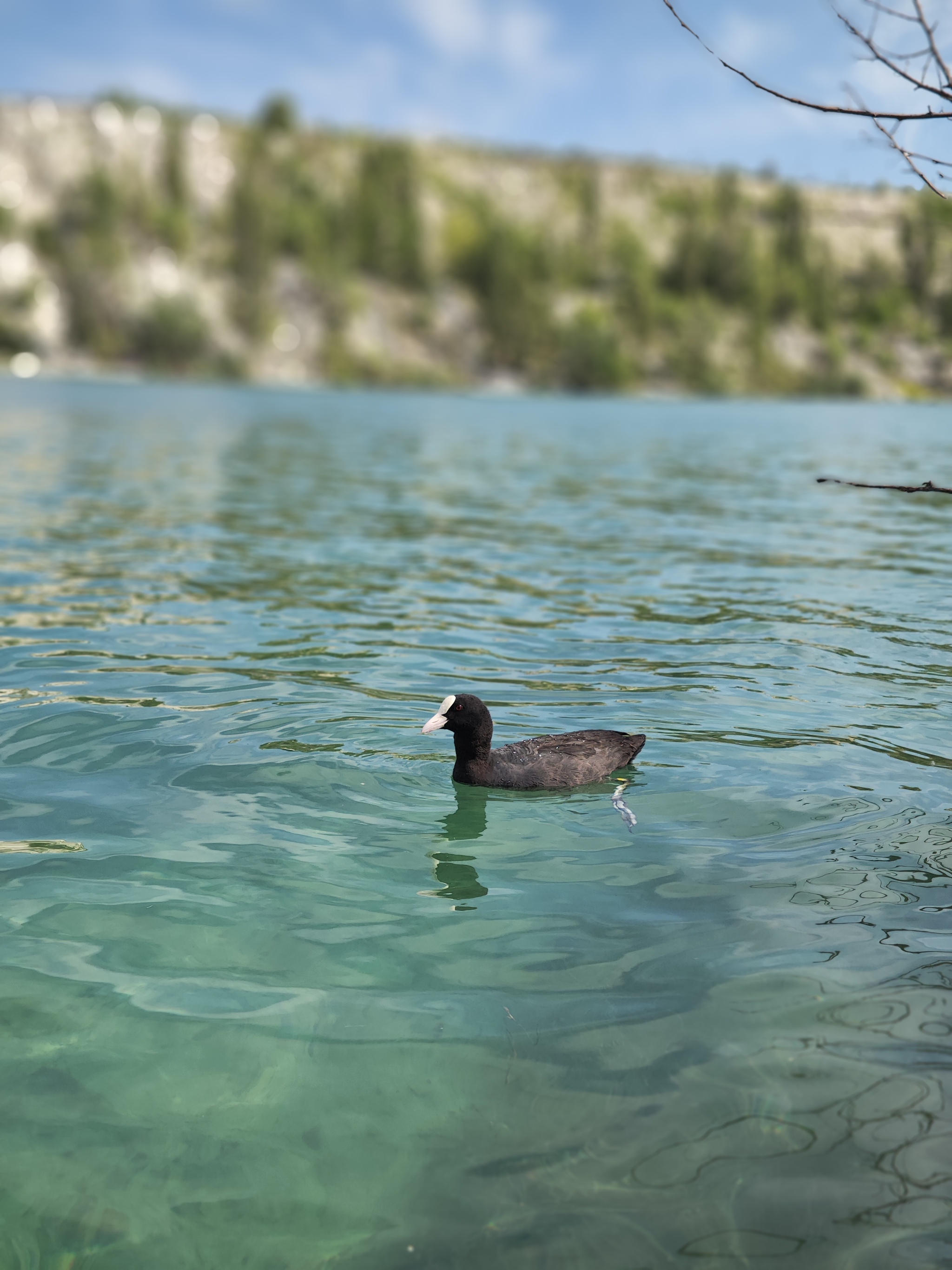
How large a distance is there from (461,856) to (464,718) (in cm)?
136

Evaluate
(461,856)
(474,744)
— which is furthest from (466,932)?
(474,744)

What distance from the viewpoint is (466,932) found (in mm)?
7062

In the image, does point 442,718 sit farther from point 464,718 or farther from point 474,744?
point 474,744

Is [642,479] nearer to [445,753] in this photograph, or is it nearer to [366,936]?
[445,753]

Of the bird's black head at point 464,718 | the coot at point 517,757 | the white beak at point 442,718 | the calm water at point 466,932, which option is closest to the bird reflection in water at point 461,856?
the calm water at point 466,932

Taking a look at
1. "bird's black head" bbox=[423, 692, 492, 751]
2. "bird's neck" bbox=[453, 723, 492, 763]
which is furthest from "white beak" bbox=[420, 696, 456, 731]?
"bird's neck" bbox=[453, 723, 492, 763]

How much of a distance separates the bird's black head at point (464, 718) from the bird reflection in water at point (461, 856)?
45 centimetres

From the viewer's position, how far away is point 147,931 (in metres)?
7.00

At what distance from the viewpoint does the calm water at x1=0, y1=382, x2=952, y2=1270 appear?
4.82m

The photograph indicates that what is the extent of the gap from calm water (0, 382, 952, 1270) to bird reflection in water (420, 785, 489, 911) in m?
0.04

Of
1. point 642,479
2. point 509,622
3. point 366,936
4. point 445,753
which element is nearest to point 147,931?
point 366,936

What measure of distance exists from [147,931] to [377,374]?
608 feet

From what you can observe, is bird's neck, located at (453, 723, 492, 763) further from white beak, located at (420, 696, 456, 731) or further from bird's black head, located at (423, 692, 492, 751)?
white beak, located at (420, 696, 456, 731)

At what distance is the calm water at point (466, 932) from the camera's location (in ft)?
15.8
